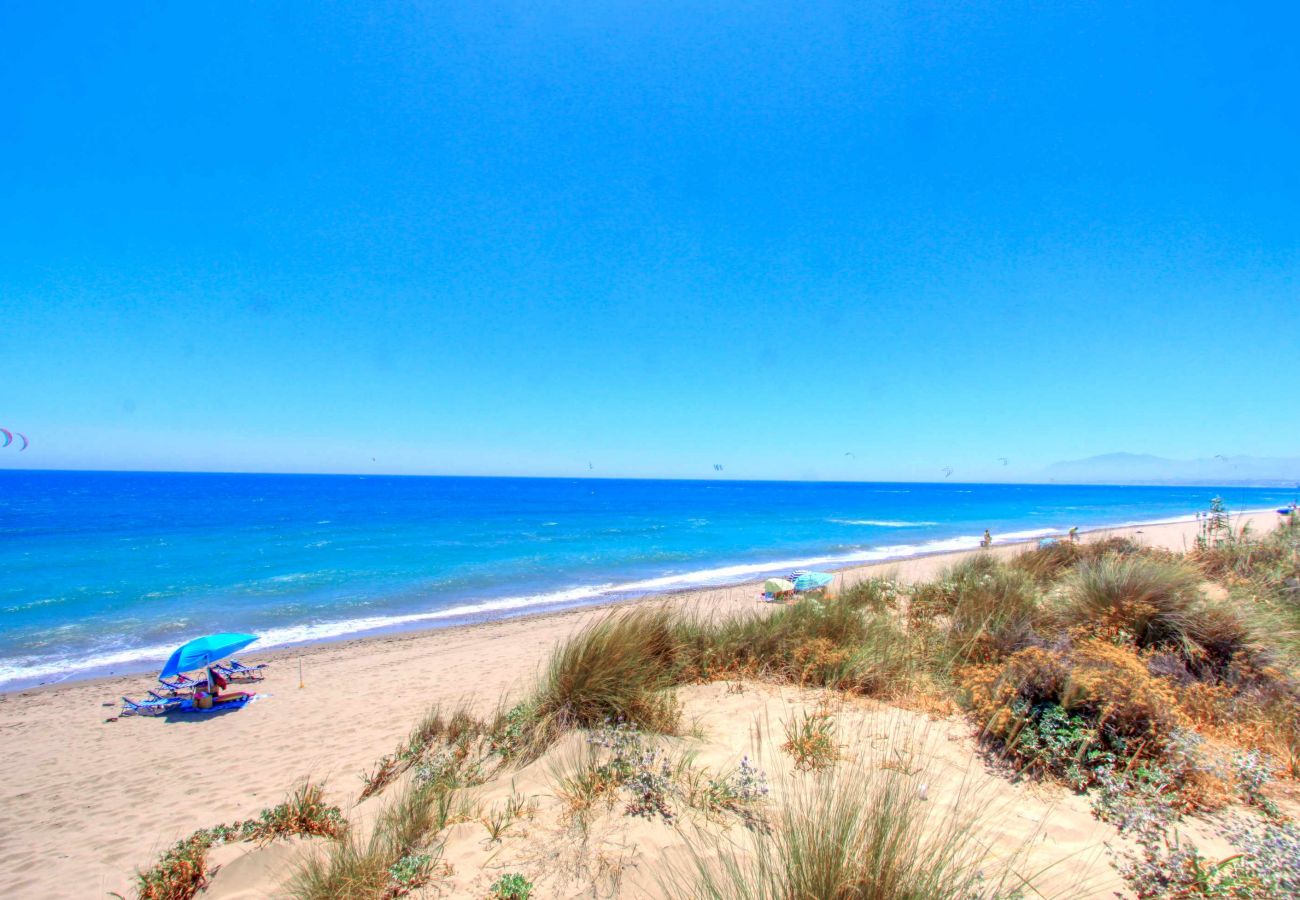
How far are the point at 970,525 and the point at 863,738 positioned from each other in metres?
48.7

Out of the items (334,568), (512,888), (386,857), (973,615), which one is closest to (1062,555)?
(973,615)

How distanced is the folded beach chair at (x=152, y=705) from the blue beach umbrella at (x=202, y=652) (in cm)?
76

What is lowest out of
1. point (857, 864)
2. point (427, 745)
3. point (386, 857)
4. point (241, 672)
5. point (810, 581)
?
point (241, 672)

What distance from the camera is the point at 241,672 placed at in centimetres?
1179

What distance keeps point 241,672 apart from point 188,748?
3.97 meters

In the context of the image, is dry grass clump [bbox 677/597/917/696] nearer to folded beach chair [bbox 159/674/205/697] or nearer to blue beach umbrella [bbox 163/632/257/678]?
blue beach umbrella [bbox 163/632/257/678]

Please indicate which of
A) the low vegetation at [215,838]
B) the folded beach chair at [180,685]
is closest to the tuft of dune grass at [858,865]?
the low vegetation at [215,838]

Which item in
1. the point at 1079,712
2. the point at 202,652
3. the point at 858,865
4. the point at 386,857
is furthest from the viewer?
the point at 202,652

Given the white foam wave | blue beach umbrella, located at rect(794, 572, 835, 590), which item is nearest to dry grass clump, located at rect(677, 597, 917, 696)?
blue beach umbrella, located at rect(794, 572, 835, 590)

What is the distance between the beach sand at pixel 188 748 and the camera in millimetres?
5480

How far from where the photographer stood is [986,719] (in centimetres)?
453

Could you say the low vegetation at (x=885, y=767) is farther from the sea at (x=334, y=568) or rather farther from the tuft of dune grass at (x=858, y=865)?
the sea at (x=334, y=568)

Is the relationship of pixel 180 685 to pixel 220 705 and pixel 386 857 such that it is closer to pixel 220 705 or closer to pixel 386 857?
pixel 220 705

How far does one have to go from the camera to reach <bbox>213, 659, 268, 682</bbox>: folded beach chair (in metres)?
11.3
